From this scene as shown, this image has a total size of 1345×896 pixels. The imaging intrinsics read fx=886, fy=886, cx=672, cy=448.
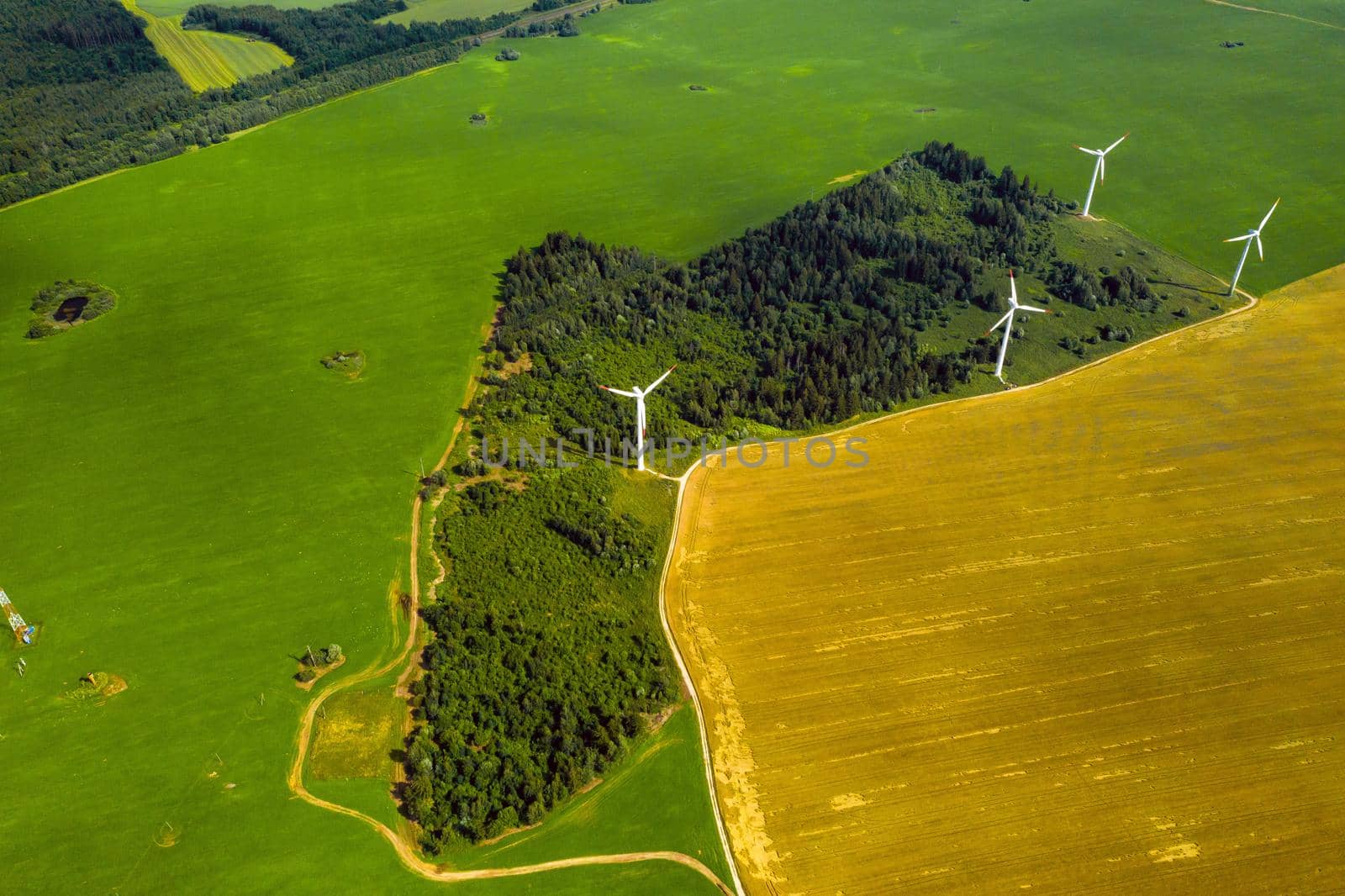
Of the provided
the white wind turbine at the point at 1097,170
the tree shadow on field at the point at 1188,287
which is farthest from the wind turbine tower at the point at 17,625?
the white wind turbine at the point at 1097,170

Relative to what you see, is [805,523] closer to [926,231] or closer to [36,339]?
Result: [926,231]

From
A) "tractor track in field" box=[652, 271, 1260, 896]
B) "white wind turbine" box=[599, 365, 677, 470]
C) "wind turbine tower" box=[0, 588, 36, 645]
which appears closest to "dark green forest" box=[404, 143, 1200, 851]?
"tractor track in field" box=[652, 271, 1260, 896]

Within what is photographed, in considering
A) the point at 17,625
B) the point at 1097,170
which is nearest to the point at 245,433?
the point at 17,625

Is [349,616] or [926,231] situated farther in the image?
[926,231]

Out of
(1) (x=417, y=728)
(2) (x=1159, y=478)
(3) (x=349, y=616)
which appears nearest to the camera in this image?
(1) (x=417, y=728)

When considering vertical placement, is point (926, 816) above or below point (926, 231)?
below

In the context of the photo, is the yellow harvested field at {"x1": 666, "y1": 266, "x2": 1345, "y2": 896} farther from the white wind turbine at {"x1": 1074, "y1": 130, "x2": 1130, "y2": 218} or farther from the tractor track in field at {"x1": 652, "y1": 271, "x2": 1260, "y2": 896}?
the white wind turbine at {"x1": 1074, "y1": 130, "x2": 1130, "y2": 218}

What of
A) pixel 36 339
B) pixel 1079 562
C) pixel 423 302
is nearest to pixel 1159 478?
pixel 1079 562

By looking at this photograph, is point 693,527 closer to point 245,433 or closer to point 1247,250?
point 245,433
